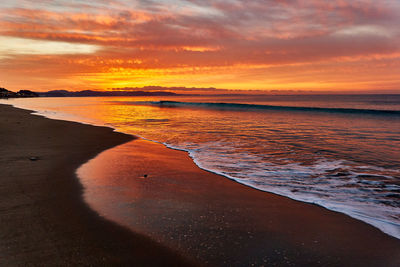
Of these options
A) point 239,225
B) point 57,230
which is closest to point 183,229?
point 239,225

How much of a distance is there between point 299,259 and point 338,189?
125 inches

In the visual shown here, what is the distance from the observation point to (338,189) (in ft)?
18.3

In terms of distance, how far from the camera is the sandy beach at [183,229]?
2982mm

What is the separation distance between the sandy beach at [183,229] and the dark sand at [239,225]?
0.04 feet

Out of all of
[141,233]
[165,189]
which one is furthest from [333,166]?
[141,233]

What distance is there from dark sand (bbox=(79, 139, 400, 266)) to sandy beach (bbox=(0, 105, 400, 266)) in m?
0.01

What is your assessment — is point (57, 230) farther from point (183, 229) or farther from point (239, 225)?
point (239, 225)

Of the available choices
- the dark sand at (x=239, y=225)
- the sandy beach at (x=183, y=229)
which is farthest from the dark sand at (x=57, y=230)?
the dark sand at (x=239, y=225)

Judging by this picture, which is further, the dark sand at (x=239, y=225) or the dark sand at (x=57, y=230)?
the dark sand at (x=239, y=225)

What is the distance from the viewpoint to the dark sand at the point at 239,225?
3.06 metres

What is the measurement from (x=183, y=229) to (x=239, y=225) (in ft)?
2.74

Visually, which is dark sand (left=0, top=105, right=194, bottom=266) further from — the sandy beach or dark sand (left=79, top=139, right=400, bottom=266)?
dark sand (left=79, top=139, right=400, bottom=266)

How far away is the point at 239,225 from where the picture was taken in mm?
3824

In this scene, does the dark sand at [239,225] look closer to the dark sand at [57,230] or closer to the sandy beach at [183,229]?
the sandy beach at [183,229]
